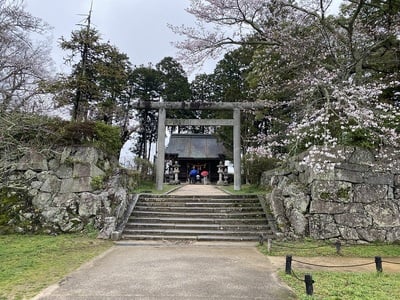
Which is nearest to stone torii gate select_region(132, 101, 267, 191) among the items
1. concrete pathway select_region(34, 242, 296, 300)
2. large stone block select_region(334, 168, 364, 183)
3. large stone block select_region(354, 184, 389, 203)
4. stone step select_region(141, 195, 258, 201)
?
stone step select_region(141, 195, 258, 201)

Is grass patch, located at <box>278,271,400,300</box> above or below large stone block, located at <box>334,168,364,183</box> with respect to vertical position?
below

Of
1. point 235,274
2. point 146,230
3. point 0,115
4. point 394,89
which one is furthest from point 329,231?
point 0,115

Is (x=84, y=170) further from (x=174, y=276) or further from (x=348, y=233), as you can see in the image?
(x=348, y=233)

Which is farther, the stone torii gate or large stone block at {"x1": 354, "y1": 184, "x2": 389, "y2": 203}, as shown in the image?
the stone torii gate

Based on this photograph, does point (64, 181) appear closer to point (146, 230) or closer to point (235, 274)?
point (146, 230)

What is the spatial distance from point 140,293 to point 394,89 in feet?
34.6

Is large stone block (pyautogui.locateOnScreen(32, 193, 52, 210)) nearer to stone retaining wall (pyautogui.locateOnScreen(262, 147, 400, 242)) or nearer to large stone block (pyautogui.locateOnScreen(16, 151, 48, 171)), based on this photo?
large stone block (pyautogui.locateOnScreen(16, 151, 48, 171))

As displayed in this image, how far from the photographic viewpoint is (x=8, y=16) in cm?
730

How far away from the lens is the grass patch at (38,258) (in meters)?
4.40

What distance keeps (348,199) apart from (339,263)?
8.49 ft

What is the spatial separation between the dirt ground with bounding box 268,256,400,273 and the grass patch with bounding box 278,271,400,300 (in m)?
0.41

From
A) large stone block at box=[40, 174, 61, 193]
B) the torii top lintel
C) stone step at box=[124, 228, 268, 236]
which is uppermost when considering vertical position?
the torii top lintel

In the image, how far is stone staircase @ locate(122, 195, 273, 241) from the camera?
8.48 meters

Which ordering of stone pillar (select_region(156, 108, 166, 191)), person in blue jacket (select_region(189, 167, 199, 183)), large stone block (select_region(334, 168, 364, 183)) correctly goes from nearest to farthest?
large stone block (select_region(334, 168, 364, 183)), stone pillar (select_region(156, 108, 166, 191)), person in blue jacket (select_region(189, 167, 199, 183))
